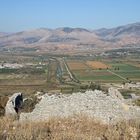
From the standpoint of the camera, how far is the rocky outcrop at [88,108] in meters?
11.8

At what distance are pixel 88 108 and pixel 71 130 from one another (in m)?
2.83

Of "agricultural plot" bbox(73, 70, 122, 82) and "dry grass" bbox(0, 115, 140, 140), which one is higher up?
"dry grass" bbox(0, 115, 140, 140)

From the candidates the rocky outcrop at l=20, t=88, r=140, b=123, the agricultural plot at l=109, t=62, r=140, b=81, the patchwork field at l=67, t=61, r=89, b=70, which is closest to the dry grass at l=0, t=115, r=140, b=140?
the rocky outcrop at l=20, t=88, r=140, b=123

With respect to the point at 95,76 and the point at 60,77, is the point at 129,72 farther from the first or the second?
the point at 60,77

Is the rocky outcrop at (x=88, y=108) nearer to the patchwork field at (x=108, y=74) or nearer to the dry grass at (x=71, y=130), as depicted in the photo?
the dry grass at (x=71, y=130)

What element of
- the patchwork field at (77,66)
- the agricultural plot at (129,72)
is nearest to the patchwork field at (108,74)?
the agricultural plot at (129,72)

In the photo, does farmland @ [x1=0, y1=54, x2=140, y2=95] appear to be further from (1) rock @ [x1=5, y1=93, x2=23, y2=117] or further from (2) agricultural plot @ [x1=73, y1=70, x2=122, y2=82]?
(1) rock @ [x1=5, y1=93, x2=23, y2=117]

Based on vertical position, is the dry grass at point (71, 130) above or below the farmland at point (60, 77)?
above

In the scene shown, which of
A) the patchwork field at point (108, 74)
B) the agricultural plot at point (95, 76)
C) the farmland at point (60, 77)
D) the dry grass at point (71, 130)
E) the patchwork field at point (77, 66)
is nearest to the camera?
the dry grass at point (71, 130)

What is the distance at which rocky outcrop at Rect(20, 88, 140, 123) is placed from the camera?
1179cm

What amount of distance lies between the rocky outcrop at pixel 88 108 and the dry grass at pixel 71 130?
82cm

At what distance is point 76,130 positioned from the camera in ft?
32.1

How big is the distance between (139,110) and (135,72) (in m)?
86.4

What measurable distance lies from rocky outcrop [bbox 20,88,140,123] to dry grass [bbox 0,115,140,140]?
82 cm
